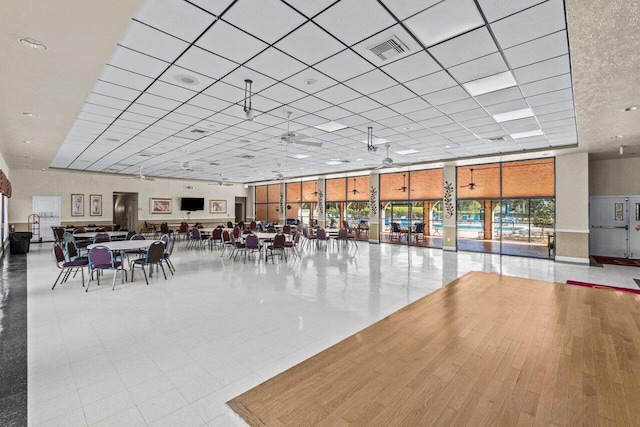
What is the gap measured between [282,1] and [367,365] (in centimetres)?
310

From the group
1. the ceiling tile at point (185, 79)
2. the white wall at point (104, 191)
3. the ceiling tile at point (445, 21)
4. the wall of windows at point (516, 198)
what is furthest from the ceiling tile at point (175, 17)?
the white wall at point (104, 191)

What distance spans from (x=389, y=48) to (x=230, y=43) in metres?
1.79

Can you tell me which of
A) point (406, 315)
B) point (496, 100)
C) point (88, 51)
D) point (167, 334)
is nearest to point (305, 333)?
point (406, 315)

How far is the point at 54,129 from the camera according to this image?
609 centimetres

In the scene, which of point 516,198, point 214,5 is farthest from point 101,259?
point 516,198

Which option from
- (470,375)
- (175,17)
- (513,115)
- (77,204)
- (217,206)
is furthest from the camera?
(217,206)

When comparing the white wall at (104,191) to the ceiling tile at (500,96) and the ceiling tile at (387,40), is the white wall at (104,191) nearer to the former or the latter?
the ceiling tile at (387,40)

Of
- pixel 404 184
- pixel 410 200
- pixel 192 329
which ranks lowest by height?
pixel 192 329

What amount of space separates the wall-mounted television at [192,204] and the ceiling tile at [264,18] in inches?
634

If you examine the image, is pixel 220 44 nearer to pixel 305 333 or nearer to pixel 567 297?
pixel 305 333

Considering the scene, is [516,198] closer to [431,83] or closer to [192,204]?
[431,83]

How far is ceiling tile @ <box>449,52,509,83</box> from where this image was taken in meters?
3.65

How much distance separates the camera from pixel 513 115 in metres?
5.69

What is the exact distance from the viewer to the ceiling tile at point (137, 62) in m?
3.52
